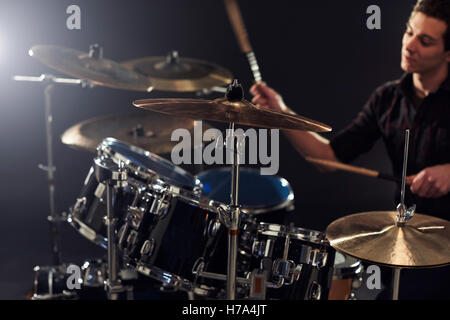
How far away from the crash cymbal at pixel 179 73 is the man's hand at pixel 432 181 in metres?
1.18

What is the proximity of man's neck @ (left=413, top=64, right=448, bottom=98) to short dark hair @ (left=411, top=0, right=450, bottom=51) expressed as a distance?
0.12 metres

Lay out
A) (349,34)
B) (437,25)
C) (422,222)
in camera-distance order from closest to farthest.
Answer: (422,222), (437,25), (349,34)

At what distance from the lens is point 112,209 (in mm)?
2312

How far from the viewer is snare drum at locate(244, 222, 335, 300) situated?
7.08 feet

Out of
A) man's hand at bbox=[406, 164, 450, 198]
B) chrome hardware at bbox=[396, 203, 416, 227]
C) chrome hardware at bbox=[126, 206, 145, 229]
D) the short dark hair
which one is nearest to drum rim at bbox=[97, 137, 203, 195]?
chrome hardware at bbox=[126, 206, 145, 229]

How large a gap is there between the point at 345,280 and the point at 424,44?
1079 mm

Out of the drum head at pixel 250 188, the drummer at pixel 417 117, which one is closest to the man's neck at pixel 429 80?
the drummer at pixel 417 117

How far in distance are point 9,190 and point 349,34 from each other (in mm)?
2532

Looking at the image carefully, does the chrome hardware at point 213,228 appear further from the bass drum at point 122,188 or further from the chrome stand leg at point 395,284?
the chrome stand leg at point 395,284

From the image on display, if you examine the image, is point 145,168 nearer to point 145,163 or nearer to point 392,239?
point 145,163

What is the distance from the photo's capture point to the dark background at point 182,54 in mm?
3900
